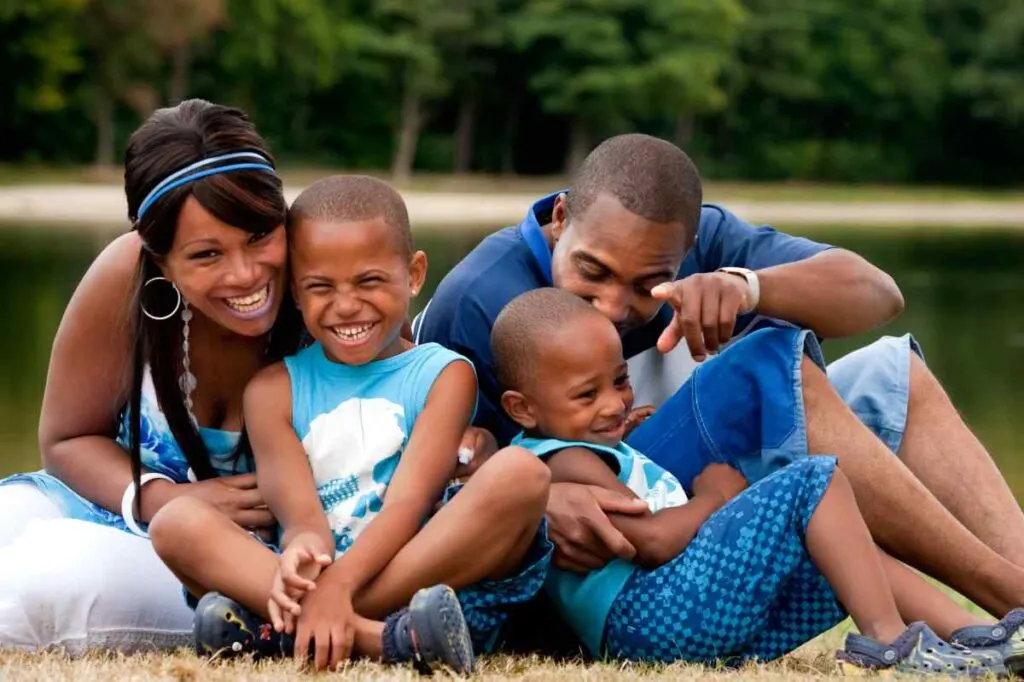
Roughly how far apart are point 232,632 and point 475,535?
0.51 meters

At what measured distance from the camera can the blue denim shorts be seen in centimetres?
322

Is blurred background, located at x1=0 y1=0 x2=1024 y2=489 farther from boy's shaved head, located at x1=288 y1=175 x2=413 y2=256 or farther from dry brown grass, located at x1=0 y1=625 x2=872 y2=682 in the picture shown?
dry brown grass, located at x1=0 y1=625 x2=872 y2=682

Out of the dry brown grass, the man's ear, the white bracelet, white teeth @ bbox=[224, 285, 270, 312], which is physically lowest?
the dry brown grass

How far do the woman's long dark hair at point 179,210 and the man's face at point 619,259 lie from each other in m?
0.68

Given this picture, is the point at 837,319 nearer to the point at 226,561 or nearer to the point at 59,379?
the point at 226,561

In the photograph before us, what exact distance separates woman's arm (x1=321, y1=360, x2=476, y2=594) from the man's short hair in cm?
63

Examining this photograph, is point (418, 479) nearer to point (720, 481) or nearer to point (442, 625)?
point (442, 625)

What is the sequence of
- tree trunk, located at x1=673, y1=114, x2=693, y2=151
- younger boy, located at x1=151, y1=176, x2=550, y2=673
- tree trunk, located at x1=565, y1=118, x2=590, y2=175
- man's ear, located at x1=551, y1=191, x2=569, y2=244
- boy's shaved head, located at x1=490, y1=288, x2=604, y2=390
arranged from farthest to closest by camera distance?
tree trunk, located at x1=673, y1=114, x2=693, y2=151
tree trunk, located at x1=565, y1=118, x2=590, y2=175
man's ear, located at x1=551, y1=191, x2=569, y2=244
boy's shaved head, located at x1=490, y1=288, x2=604, y2=390
younger boy, located at x1=151, y1=176, x2=550, y2=673

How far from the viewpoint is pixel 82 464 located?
11.6 feet

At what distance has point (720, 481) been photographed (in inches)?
130

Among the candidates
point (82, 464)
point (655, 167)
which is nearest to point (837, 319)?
point (655, 167)

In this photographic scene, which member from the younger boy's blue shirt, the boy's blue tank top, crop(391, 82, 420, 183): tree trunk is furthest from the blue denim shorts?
crop(391, 82, 420, 183): tree trunk

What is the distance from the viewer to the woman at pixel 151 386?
320 cm

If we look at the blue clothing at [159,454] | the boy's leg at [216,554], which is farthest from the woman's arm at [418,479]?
the blue clothing at [159,454]
